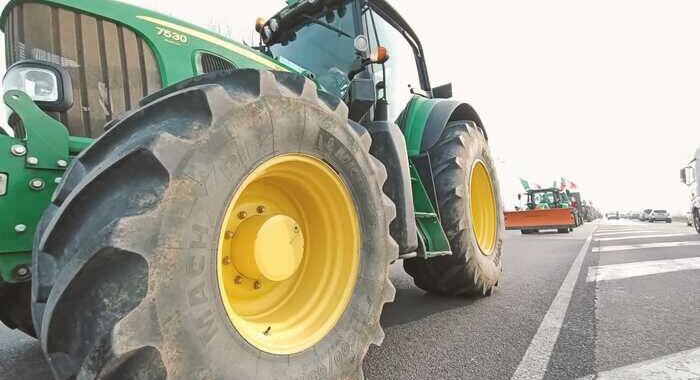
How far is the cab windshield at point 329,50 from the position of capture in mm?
3158

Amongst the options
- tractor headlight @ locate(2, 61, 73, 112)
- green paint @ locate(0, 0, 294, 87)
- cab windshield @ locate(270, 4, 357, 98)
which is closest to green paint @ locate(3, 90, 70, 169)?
tractor headlight @ locate(2, 61, 73, 112)

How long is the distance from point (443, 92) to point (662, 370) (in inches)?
125

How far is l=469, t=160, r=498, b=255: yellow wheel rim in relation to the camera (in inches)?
167

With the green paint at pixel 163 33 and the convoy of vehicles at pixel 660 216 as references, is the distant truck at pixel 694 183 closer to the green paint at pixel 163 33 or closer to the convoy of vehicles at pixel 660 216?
the green paint at pixel 163 33

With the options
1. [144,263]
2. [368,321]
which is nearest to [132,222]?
[144,263]

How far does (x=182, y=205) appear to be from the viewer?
1301 millimetres

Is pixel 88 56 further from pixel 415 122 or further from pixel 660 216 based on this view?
pixel 660 216

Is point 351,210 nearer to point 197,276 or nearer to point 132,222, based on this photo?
point 197,276

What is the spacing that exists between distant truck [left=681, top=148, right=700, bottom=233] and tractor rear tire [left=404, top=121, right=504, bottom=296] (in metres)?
13.9

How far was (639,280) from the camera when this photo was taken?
4785 millimetres

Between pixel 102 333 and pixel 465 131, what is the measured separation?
127 inches

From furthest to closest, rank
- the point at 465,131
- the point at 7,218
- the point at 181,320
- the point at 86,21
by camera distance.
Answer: the point at 465,131, the point at 86,21, the point at 7,218, the point at 181,320

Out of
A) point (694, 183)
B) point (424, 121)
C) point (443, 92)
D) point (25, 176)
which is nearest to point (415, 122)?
point (424, 121)

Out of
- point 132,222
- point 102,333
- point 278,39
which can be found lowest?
point 102,333
